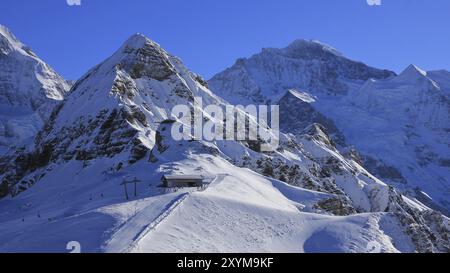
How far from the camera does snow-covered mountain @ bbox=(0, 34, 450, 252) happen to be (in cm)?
5175

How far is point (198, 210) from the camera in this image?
56625 millimetres

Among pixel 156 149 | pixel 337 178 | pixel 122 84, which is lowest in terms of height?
pixel 337 178

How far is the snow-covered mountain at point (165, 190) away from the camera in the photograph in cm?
5175

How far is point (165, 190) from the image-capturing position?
71125 mm

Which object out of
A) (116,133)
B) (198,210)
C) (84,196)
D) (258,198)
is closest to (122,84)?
(116,133)

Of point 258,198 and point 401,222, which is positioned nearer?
point 401,222

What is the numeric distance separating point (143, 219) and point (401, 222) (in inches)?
1041

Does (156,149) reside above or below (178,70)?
below

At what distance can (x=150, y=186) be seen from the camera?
74.4m

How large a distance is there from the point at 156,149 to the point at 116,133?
10.1 meters
